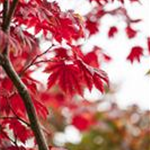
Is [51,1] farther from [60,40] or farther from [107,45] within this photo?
[107,45]

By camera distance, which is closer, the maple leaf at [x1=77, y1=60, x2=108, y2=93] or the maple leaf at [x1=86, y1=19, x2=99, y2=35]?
the maple leaf at [x1=77, y1=60, x2=108, y2=93]

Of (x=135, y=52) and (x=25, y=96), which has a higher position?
(x=25, y=96)

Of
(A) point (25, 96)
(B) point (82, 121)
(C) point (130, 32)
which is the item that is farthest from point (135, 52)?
(B) point (82, 121)

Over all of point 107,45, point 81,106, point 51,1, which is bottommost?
point 81,106

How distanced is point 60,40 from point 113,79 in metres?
4.82

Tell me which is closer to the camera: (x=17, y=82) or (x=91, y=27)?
(x=17, y=82)

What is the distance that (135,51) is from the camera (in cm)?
218

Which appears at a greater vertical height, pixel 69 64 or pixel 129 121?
pixel 69 64

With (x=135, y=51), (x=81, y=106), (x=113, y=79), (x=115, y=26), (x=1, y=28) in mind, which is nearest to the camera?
(x=1, y=28)

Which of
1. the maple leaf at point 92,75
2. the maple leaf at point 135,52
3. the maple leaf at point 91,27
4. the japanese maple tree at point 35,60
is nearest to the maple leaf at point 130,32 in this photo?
the maple leaf at point 135,52

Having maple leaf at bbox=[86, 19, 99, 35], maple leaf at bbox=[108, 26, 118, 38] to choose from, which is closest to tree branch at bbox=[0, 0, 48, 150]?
maple leaf at bbox=[86, 19, 99, 35]

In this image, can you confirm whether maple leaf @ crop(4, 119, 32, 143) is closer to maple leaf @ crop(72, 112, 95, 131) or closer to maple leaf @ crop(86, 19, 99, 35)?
maple leaf @ crop(86, 19, 99, 35)

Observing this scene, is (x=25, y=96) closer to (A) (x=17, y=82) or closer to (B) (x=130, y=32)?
(A) (x=17, y=82)

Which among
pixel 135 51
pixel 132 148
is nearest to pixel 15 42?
pixel 135 51
